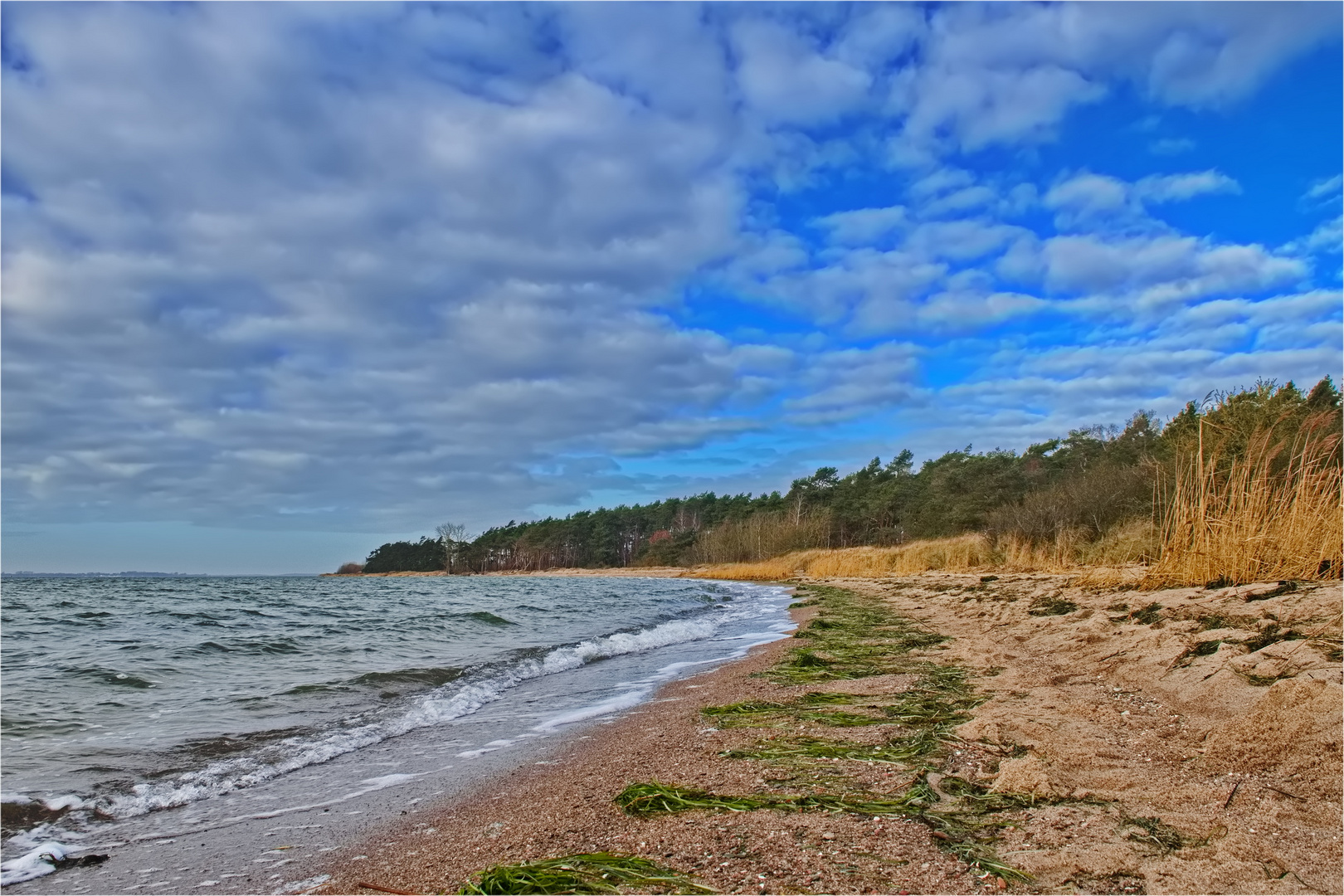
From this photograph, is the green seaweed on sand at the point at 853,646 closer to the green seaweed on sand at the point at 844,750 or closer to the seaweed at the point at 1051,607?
the seaweed at the point at 1051,607

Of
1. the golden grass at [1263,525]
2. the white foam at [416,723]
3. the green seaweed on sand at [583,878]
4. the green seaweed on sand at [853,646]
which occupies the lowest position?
the white foam at [416,723]

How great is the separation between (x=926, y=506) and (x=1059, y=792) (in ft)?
165

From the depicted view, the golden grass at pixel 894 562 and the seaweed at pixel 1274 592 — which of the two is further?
the golden grass at pixel 894 562

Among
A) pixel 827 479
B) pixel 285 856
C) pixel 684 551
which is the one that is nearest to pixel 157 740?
pixel 285 856

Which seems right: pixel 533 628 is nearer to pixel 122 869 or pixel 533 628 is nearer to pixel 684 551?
pixel 122 869

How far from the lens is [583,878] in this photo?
9.27 feet

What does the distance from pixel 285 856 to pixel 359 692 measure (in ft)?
18.4

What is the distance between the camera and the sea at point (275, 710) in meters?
4.83

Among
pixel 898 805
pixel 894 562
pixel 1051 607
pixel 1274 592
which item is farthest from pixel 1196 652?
pixel 894 562

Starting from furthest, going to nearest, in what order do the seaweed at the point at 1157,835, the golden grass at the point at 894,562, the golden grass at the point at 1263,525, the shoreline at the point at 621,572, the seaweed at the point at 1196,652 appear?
the shoreline at the point at 621,572 → the golden grass at the point at 894,562 → the golden grass at the point at 1263,525 → the seaweed at the point at 1196,652 → the seaweed at the point at 1157,835

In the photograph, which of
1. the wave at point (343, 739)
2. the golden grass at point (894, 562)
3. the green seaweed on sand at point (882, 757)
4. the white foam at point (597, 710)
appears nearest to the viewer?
the green seaweed on sand at point (882, 757)

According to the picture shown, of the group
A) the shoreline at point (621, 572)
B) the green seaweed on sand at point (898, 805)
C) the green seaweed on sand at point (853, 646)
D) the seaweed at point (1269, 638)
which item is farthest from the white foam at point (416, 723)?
the shoreline at point (621, 572)

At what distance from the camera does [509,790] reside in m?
4.62

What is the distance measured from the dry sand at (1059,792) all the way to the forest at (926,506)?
5.24 metres
